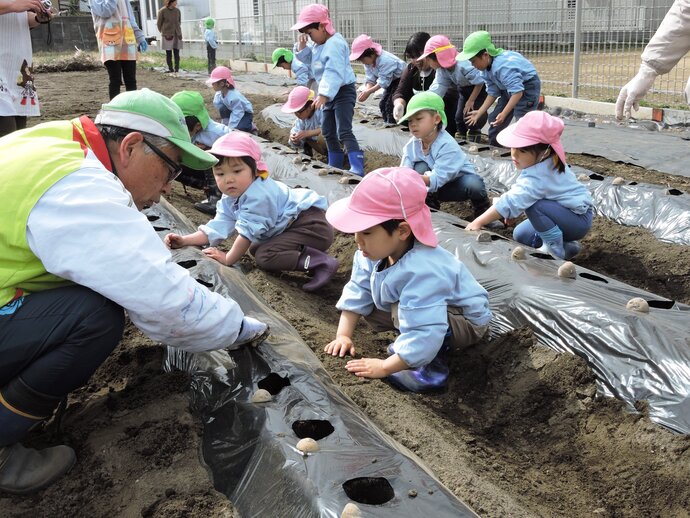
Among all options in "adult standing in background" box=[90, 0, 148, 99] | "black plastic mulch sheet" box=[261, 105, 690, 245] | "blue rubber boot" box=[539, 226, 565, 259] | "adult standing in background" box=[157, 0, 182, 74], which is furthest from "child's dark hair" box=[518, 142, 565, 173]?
"adult standing in background" box=[157, 0, 182, 74]

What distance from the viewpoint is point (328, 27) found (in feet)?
22.9

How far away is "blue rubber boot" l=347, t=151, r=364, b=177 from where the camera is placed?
23.5 feet

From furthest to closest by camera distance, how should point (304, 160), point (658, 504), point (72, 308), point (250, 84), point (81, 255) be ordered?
1. point (250, 84)
2. point (304, 160)
3. point (658, 504)
4. point (72, 308)
5. point (81, 255)

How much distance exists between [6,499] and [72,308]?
0.66 m

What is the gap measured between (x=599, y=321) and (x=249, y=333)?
1.61m

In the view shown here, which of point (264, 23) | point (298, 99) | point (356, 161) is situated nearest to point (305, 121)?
point (298, 99)

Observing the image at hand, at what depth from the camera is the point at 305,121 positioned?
26.9 feet

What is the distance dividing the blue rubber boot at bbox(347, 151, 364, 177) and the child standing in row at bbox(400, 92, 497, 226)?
1433mm

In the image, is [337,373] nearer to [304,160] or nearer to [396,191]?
[396,191]

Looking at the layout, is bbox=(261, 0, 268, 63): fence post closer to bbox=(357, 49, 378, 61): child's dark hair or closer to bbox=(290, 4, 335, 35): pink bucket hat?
bbox=(357, 49, 378, 61): child's dark hair

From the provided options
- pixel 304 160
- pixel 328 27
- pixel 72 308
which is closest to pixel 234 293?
pixel 72 308

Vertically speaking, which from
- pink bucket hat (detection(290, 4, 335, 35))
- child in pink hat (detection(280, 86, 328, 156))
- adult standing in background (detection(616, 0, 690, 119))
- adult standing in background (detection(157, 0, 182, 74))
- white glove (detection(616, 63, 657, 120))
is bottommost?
child in pink hat (detection(280, 86, 328, 156))

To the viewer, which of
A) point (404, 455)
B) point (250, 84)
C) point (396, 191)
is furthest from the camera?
point (250, 84)

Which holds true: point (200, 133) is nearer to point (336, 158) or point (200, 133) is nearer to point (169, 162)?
point (336, 158)
